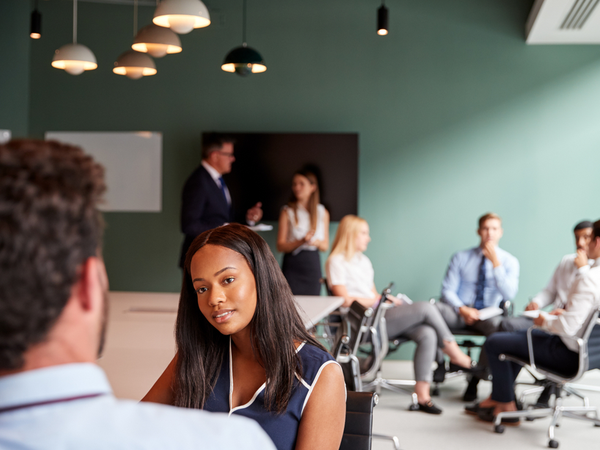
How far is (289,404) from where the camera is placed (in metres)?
1.40

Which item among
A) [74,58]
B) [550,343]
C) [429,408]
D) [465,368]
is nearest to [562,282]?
[465,368]

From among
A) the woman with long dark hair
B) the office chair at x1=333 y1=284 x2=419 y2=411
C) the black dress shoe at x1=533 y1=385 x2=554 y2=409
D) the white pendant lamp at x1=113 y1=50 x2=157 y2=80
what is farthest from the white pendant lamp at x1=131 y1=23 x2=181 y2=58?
the black dress shoe at x1=533 y1=385 x2=554 y2=409

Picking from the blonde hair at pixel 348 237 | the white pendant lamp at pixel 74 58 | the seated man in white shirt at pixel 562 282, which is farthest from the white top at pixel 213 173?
the seated man in white shirt at pixel 562 282

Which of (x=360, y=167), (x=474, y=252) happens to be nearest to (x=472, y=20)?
(x=360, y=167)

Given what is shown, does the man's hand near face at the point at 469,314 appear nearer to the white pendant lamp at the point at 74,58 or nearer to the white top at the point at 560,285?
the white top at the point at 560,285

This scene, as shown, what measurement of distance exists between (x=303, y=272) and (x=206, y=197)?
1.24 meters

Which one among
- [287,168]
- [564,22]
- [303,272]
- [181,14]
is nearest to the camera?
[181,14]

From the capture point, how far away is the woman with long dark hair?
1409 mm

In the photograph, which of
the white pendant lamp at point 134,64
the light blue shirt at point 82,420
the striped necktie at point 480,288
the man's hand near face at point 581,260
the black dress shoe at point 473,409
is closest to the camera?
the light blue shirt at point 82,420

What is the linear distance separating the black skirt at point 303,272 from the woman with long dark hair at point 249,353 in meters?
3.63

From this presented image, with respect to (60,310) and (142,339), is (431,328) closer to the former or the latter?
(142,339)

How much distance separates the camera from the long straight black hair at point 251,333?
1.48 meters

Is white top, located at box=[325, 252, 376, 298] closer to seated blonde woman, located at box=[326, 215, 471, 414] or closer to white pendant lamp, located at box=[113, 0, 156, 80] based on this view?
seated blonde woman, located at box=[326, 215, 471, 414]

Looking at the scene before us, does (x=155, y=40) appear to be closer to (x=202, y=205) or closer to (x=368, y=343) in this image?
(x=202, y=205)
